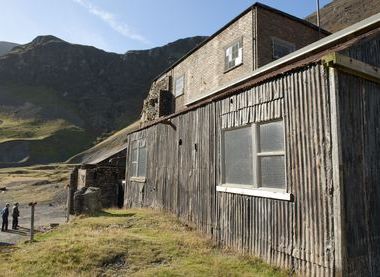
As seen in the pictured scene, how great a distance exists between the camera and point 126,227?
36.7 feet

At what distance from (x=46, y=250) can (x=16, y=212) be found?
489 inches

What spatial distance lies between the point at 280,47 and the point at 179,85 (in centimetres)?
928

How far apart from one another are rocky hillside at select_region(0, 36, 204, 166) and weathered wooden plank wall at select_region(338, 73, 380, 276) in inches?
3512

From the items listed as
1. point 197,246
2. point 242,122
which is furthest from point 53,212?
point 242,122

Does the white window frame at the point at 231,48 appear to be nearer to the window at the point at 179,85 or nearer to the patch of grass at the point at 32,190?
the window at the point at 179,85

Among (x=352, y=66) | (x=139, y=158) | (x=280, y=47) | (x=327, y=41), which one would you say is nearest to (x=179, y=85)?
(x=139, y=158)

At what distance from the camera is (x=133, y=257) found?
7828 millimetres

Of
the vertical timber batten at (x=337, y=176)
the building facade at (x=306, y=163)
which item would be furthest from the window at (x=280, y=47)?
the vertical timber batten at (x=337, y=176)

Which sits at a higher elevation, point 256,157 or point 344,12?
point 344,12

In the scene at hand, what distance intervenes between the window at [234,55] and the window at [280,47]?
5.34 ft

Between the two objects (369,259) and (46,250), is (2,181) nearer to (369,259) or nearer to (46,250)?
(46,250)

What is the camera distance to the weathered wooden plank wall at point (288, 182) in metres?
6.02

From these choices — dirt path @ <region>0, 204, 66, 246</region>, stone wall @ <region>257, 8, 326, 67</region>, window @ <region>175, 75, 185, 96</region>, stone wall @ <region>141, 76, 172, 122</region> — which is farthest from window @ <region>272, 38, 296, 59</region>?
dirt path @ <region>0, 204, 66, 246</region>

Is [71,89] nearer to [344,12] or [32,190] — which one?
[32,190]
